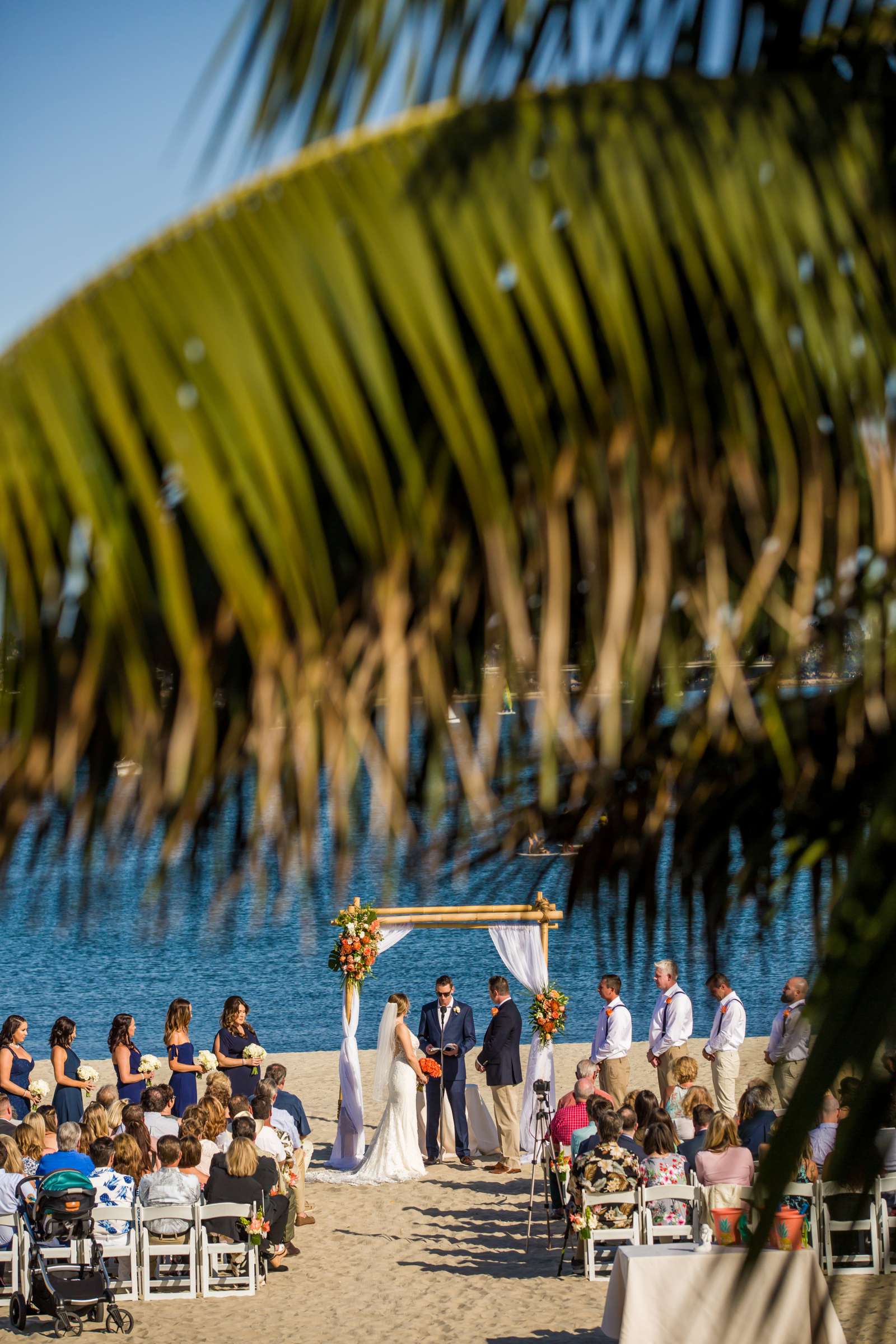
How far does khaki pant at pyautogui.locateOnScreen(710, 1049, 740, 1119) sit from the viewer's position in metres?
15.1

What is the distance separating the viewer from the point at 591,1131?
40.5 feet

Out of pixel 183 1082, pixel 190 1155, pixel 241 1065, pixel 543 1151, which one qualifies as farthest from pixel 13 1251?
pixel 543 1151

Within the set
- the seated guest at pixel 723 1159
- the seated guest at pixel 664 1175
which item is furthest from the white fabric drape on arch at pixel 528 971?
the seated guest at pixel 723 1159

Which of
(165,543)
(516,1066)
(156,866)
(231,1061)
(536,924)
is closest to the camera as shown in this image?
(165,543)

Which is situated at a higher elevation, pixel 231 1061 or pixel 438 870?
pixel 438 870

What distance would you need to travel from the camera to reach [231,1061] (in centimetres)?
1419

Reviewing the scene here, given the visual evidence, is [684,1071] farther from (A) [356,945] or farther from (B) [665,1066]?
(A) [356,945]

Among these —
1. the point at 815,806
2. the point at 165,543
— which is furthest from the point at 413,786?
the point at 815,806

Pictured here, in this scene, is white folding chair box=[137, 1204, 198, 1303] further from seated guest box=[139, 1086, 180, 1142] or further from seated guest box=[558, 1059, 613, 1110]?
seated guest box=[558, 1059, 613, 1110]

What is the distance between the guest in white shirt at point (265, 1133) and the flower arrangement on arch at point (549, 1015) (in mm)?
4016

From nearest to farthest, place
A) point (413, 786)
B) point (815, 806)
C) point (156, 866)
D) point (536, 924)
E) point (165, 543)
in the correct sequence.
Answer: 1. point (165, 543)
2. point (156, 866)
3. point (413, 786)
4. point (815, 806)
5. point (536, 924)

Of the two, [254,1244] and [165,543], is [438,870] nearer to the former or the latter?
[165,543]

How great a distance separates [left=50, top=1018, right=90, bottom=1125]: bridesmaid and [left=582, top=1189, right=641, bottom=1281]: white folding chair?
213 inches

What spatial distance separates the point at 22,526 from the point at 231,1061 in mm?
13782
